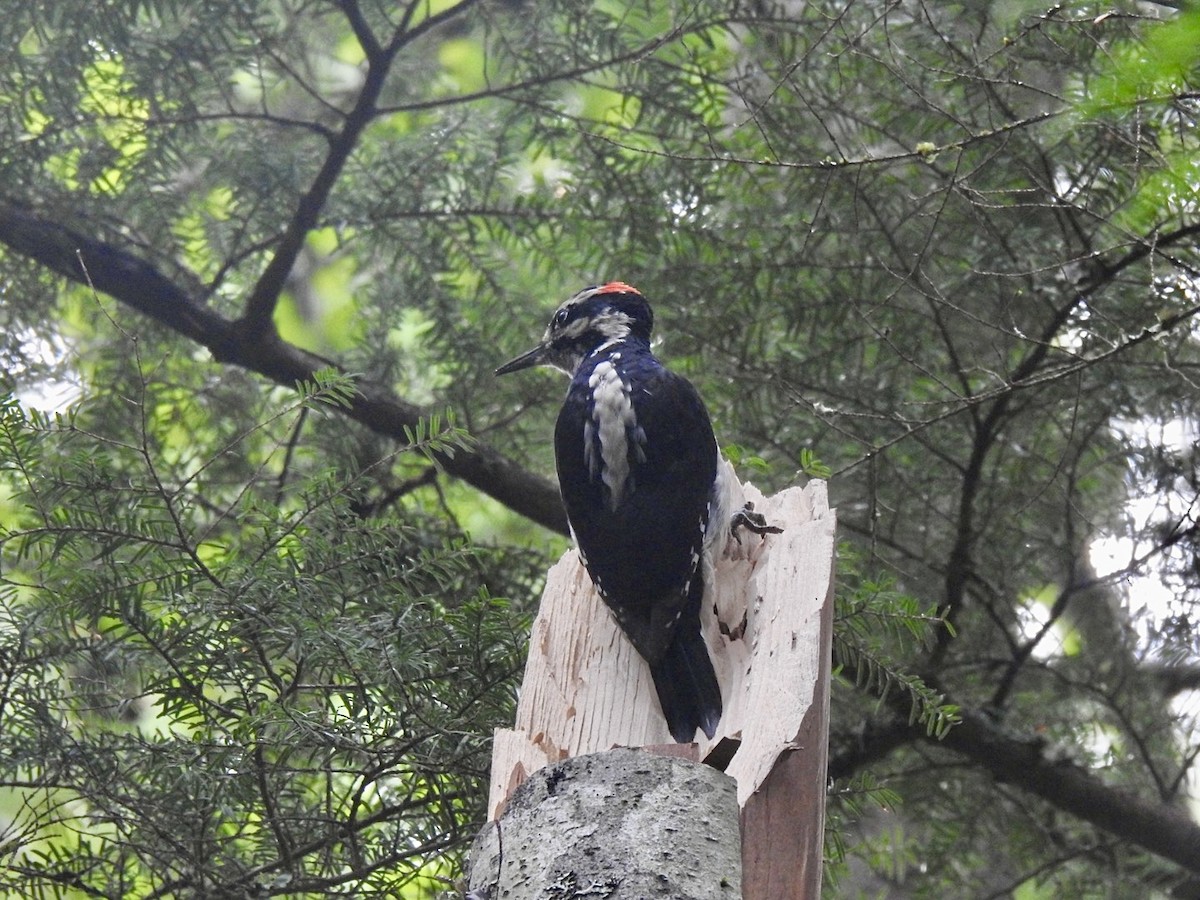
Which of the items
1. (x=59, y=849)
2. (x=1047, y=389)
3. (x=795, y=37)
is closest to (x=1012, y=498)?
(x=1047, y=389)

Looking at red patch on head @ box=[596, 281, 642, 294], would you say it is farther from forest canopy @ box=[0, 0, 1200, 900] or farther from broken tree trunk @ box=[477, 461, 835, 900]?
broken tree trunk @ box=[477, 461, 835, 900]

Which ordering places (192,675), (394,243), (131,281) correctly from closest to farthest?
1. (192,675)
2. (131,281)
3. (394,243)

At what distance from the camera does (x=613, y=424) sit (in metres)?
2.67

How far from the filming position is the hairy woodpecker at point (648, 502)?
7.35ft

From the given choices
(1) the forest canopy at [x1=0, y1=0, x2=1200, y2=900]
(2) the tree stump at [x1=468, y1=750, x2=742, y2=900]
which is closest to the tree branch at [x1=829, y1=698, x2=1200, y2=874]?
(1) the forest canopy at [x1=0, y1=0, x2=1200, y2=900]

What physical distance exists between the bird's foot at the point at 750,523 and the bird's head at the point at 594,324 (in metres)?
0.68

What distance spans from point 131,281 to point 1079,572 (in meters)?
2.77

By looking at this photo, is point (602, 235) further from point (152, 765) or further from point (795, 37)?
point (152, 765)

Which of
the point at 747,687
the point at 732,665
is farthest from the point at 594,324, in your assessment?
the point at 747,687

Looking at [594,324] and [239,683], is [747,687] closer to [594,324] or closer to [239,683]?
[239,683]

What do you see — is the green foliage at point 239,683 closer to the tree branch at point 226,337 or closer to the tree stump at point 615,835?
the tree stump at point 615,835

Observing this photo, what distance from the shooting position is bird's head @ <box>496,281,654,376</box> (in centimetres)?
311

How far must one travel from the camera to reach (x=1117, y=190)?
3.13 m

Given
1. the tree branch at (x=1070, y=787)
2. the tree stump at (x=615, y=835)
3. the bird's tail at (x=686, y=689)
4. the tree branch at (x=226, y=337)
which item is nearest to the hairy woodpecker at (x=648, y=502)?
the bird's tail at (x=686, y=689)
